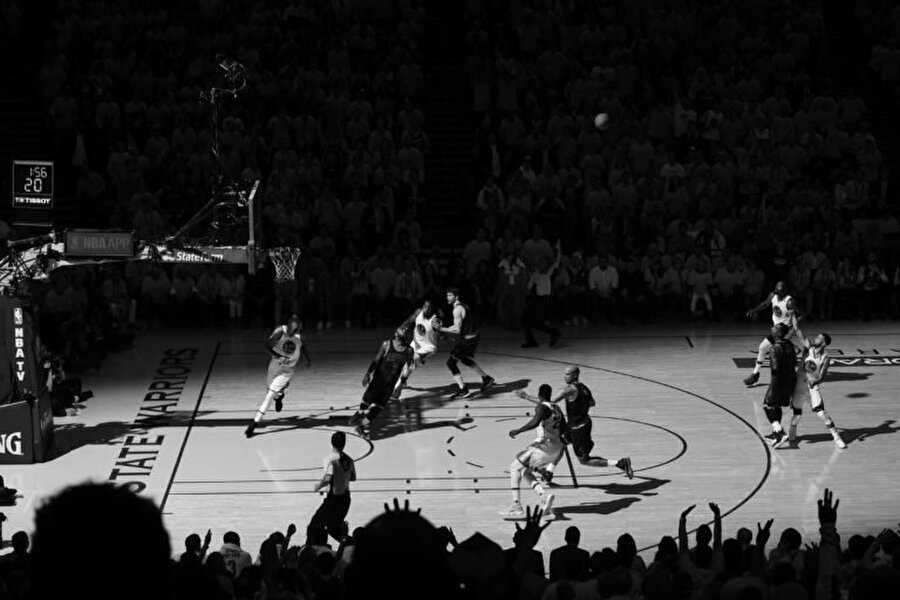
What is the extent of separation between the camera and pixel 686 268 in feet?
89.8

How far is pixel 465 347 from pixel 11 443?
22.9 feet

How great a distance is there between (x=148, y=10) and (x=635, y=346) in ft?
46.1

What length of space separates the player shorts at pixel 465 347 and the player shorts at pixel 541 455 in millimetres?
5848

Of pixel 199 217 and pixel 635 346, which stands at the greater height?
pixel 199 217

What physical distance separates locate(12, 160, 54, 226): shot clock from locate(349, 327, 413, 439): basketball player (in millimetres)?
4889

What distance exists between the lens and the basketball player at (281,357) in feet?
63.2

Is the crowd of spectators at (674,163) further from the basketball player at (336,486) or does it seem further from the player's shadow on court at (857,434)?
the basketball player at (336,486)

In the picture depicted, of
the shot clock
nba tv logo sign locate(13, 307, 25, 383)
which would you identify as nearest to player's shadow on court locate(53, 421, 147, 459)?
nba tv logo sign locate(13, 307, 25, 383)

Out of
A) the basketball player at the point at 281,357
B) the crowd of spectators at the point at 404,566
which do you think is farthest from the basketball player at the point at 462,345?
the crowd of spectators at the point at 404,566

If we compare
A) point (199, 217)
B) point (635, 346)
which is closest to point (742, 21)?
point (635, 346)

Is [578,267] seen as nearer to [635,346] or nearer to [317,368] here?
[635,346]

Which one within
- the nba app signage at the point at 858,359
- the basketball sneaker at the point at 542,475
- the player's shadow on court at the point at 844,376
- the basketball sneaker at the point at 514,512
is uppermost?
the nba app signage at the point at 858,359

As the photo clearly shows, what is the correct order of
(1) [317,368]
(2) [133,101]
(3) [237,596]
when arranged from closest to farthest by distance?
(3) [237,596], (1) [317,368], (2) [133,101]

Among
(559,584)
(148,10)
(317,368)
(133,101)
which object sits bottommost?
(317,368)
